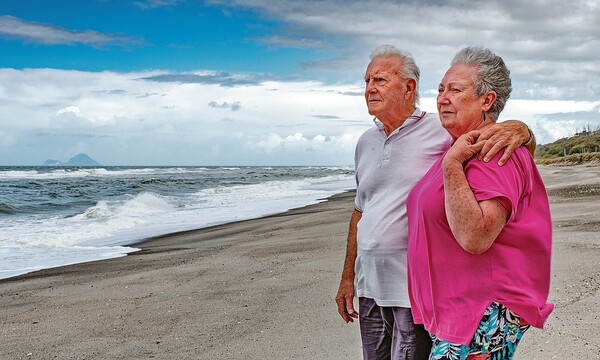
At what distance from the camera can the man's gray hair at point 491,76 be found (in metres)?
2.12

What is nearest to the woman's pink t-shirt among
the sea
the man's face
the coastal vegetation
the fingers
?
the man's face

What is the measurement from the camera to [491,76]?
6.95 feet

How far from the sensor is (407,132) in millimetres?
2781

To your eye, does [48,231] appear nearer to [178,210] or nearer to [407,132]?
[178,210]

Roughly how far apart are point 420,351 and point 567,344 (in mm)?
2454

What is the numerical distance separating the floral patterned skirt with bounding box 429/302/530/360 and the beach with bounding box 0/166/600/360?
251cm

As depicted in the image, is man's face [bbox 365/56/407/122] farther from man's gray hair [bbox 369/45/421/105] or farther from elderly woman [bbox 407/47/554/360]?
elderly woman [bbox 407/47/554/360]

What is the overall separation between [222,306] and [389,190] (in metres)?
3.95

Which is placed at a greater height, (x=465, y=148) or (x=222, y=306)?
(x=465, y=148)

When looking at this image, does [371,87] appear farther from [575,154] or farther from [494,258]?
[575,154]

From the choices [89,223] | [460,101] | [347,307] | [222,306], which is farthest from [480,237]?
[89,223]

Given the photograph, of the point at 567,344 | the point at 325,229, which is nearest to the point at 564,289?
the point at 567,344

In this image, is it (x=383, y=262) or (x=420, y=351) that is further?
(x=383, y=262)

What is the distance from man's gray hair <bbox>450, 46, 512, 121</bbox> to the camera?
2.12m
